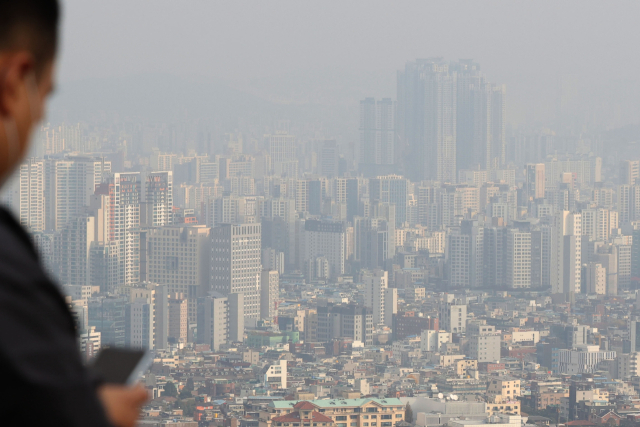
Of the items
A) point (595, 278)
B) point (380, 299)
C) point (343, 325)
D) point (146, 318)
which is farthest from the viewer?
point (595, 278)

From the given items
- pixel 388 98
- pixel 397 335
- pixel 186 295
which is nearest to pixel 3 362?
pixel 397 335

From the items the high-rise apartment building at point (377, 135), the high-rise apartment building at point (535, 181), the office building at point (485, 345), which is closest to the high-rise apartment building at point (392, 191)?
the high-rise apartment building at point (377, 135)

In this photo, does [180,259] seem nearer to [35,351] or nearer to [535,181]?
[535,181]

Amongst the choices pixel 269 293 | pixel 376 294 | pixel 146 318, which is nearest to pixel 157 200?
pixel 269 293

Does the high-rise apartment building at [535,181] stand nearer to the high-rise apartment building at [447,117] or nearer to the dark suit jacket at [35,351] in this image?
the high-rise apartment building at [447,117]

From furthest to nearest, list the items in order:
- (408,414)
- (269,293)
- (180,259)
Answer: (180,259) → (269,293) → (408,414)

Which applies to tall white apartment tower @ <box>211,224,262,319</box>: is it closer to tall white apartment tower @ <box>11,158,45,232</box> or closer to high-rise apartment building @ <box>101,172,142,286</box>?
high-rise apartment building @ <box>101,172,142,286</box>
